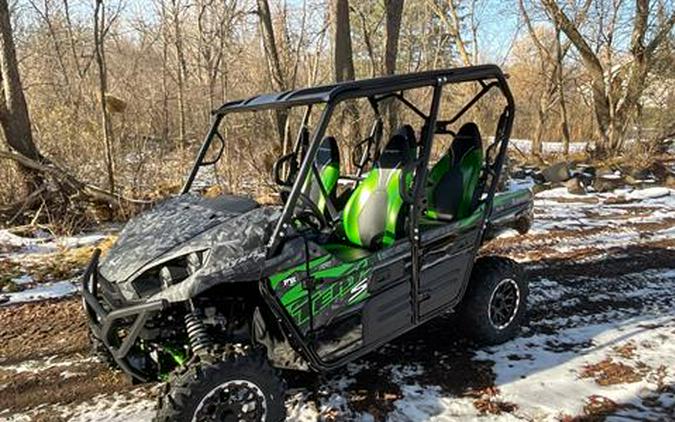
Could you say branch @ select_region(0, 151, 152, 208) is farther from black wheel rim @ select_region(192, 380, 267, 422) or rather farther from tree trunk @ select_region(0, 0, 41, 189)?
black wheel rim @ select_region(192, 380, 267, 422)

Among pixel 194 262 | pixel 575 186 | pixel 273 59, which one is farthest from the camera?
pixel 575 186

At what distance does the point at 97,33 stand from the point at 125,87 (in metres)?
5.36

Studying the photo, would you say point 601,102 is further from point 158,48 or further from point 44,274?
point 44,274

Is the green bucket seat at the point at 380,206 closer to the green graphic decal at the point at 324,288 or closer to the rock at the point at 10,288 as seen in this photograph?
the green graphic decal at the point at 324,288

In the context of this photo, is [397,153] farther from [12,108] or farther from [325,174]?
[12,108]

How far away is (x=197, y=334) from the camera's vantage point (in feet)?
7.82

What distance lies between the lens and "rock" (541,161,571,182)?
11203mm

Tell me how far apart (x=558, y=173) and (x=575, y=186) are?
3.57 ft

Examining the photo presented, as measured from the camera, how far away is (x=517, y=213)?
3.79 m

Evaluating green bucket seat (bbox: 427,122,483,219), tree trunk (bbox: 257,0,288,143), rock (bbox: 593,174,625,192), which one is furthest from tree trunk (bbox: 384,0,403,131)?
green bucket seat (bbox: 427,122,483,219)

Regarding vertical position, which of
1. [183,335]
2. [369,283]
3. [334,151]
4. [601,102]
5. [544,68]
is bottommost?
[183,335]

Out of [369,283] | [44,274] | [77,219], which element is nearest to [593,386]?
[369,283]

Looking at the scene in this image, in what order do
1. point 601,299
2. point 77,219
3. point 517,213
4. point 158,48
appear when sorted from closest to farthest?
point 517,213 < point 601,299 < point 77,219 < point 158,48

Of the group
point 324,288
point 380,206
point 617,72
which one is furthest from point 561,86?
point 324,288
